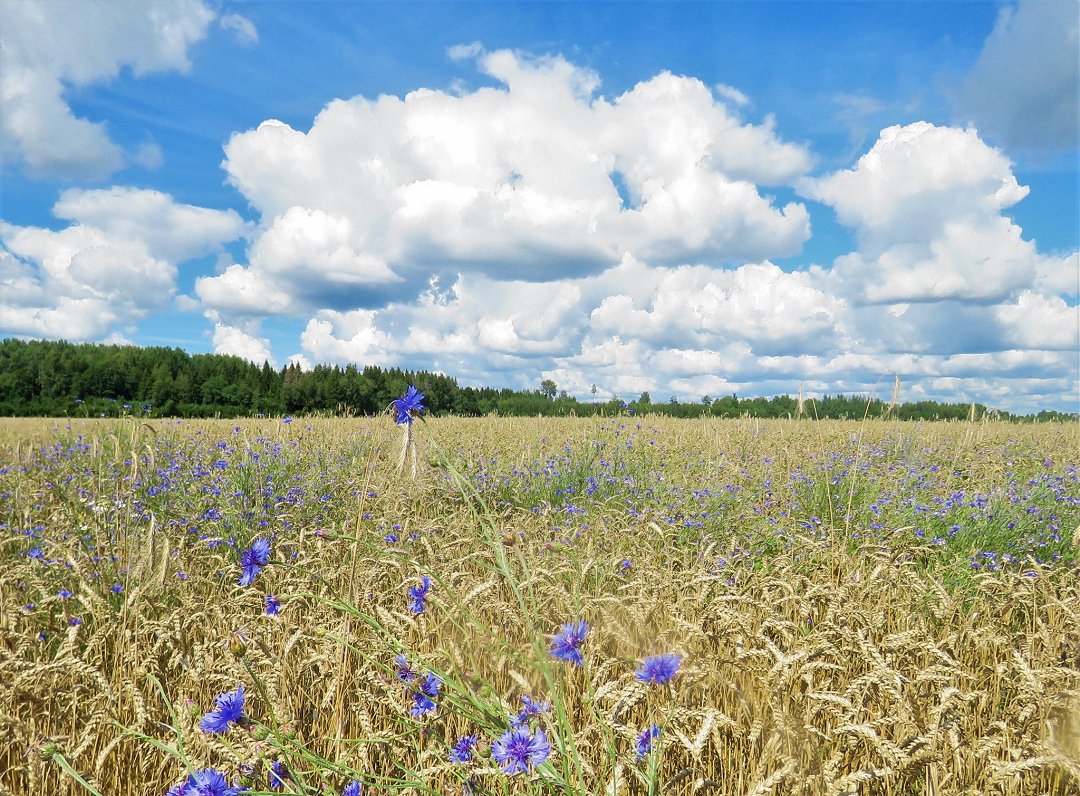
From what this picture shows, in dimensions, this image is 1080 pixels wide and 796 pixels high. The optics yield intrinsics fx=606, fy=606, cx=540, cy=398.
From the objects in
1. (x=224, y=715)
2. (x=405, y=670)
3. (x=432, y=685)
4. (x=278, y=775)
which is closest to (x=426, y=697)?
(x=432, y=685)

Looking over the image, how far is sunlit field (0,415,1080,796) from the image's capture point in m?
1.39

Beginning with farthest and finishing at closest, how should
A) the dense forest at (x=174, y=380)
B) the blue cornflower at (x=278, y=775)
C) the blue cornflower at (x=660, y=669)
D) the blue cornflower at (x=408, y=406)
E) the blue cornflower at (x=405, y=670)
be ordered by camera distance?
the dense forest at (x=174, y=380) → the blue cornflower at (x=405, y=670) → the blue cornflower at (x=408, y=406) → the blue cornflower at (x=278, y=775) → the blue cornflower at (x=660, y=669)

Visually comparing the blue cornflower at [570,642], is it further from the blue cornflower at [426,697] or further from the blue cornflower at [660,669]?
the blue cornflower at [426,697]

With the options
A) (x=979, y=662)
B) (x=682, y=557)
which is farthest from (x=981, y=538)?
(x=682, y=557)

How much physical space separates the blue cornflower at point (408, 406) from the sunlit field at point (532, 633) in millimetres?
186

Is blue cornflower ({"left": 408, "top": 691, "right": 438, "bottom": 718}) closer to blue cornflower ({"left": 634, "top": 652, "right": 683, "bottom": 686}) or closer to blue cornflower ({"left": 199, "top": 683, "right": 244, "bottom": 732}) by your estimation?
blue cornflower ({"left": 199, "top": 683, "right": 244, "bottom": 732})

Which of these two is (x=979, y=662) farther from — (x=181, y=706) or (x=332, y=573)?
(x=181, y=706)

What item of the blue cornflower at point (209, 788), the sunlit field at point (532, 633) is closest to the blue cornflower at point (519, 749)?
the sunlit field at point (532, 633)

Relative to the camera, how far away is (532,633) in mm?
1188

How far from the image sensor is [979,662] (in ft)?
8.09

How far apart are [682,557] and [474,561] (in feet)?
3.67

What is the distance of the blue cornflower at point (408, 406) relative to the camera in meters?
1.54

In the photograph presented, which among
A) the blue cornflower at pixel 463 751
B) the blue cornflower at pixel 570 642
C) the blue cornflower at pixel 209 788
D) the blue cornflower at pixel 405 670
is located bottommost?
the blue cornflower at pixel 463 751

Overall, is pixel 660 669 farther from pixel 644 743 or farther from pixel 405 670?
pixel 405 670
